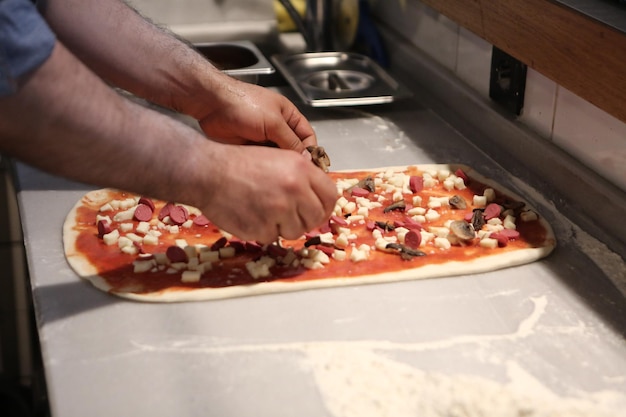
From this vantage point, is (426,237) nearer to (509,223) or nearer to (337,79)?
(509,223)

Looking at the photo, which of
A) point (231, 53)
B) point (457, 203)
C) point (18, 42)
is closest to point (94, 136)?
point (18, 42)

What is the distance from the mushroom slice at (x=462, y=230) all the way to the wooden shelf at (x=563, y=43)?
27 cm

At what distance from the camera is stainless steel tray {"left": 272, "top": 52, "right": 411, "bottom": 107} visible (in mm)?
1772

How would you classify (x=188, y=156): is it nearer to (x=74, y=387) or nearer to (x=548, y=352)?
(x=74, y=387)

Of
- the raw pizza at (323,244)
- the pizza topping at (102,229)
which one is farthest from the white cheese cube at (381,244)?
the pizza topping at (102,229)

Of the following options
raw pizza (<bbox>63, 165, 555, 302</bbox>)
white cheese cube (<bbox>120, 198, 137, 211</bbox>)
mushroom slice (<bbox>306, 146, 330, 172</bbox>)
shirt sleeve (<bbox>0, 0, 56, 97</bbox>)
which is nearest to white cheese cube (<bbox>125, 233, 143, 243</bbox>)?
raw pizza (<bbox>63, 165, 555, 302</bbox>)

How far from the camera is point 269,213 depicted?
3.60 ft

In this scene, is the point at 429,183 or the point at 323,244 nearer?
the point at 323,244

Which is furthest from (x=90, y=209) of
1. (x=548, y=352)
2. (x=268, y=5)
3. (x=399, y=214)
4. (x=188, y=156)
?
(x=268, y=5)

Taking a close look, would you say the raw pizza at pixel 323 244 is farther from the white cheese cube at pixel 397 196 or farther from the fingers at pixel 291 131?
the fingers at pixel 291 131

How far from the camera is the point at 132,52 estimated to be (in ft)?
4.52

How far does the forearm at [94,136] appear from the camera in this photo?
901mm

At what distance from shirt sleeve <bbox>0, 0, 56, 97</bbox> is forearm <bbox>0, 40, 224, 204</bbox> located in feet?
0.05

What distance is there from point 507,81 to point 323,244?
0.60 meters
